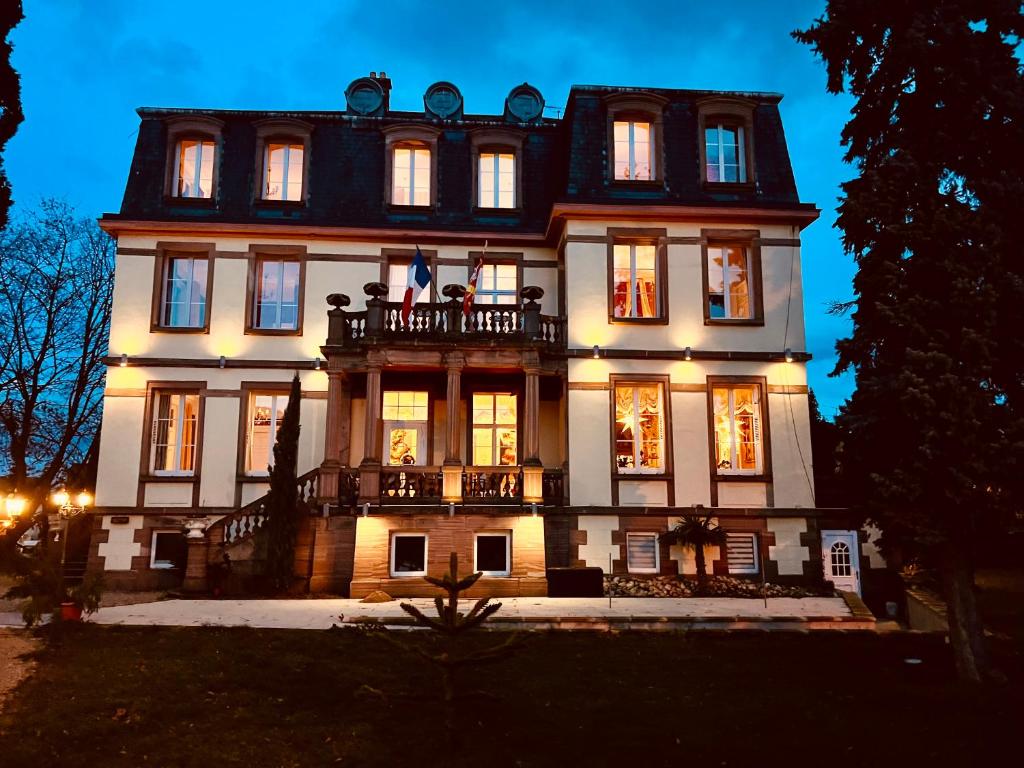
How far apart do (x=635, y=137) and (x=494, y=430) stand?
29.4 ft

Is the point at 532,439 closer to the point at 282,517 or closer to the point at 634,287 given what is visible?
the point at 634,287

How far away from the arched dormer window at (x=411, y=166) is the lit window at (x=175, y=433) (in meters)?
7.87

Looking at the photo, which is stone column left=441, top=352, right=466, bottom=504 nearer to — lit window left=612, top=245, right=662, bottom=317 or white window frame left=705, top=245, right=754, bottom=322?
lit window left=612, top=245, right=662, bottom=317

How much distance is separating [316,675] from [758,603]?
32.3 ft

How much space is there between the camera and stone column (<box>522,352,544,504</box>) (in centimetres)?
1862

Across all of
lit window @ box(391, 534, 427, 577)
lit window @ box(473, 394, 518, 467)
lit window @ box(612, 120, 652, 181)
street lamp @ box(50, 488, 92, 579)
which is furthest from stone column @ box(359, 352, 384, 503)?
street lamp @ box(50, 488, 92, 579)

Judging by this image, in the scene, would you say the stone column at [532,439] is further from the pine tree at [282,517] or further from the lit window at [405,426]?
the pine tree at [282,517]

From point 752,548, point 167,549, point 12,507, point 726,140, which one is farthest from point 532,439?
point 12,507

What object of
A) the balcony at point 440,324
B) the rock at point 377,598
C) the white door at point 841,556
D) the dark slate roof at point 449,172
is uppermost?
the dark slate roof at point 449,172

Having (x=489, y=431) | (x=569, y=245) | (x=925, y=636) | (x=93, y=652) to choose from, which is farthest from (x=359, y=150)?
(x=925, y=636)

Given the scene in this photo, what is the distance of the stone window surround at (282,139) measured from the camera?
22047 mm

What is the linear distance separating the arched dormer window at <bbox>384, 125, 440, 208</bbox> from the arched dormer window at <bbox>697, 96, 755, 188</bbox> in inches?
296

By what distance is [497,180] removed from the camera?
22797mm

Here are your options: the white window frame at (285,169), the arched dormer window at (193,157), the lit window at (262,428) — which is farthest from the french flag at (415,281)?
the arched dormer window at (193,157)
